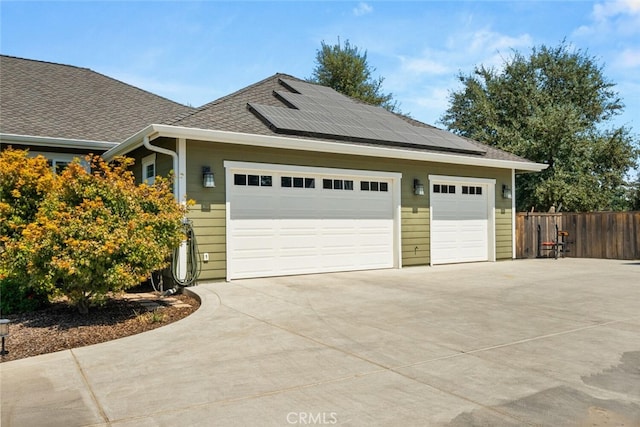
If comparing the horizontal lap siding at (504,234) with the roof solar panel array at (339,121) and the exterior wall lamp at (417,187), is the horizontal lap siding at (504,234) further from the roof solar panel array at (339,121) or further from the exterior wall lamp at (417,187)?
the exterior wall lamp at (417,187)

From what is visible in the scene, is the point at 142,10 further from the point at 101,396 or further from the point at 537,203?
the point at 537,203

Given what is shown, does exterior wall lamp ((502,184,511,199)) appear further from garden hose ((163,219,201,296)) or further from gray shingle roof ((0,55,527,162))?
garden hose ((163,219,201,296))

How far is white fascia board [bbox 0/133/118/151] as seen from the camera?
31.2 ft

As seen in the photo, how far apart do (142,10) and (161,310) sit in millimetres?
6694

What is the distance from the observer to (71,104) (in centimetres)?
1214

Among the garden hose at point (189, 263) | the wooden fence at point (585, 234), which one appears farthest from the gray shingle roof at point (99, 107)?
the wooden fence at point (585, 234)

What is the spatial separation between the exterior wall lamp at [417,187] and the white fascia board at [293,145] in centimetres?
59

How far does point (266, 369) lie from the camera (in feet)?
12.6

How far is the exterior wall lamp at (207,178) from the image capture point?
8.34 m

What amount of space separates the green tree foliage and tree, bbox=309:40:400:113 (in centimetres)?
2155

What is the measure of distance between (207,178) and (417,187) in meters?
5.22

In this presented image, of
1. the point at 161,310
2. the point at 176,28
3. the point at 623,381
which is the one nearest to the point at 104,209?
the point at 161,310

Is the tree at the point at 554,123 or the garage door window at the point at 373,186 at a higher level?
the tree at the point at 554,123

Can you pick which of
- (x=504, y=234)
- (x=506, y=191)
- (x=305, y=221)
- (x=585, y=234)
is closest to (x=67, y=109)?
(x=305, y=221)
